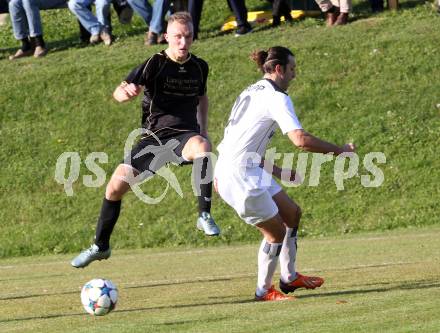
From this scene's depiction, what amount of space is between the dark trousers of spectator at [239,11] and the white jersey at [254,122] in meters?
12.6

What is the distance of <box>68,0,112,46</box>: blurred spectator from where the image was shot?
22641 millimetres

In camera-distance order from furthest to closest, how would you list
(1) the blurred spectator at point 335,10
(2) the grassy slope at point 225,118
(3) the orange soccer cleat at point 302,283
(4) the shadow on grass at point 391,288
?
(1) the blurred spectator at point 335,10, (2) the grassy slope at point 225,118, (3) the orange soccer cleat at point 302,283, (4) the shadow on grass at point 391,288

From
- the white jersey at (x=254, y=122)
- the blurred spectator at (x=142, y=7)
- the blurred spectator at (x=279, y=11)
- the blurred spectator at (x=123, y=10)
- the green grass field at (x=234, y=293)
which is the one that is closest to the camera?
the green grass field at (x=234, y=293)

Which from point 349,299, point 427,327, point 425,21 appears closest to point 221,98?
point 425,21

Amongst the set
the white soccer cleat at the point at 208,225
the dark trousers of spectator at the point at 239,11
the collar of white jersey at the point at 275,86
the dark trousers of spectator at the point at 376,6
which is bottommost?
the dark trousers of spectator at the point at 376,6

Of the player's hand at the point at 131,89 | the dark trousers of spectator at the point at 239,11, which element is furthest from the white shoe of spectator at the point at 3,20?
the player's hand at the point at 131,89

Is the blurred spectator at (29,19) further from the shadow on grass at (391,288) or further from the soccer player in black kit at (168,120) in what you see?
the shadow on grass at (391,288)

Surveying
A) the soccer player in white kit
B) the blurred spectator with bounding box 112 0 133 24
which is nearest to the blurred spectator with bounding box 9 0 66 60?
the blurred spectator with bounding box 112 0 133 24

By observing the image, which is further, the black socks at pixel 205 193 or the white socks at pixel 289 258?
the black socks at pixel 205 193

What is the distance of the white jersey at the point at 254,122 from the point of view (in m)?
8.96

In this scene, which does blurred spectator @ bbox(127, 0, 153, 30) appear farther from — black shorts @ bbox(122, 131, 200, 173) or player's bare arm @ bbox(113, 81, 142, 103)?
player's bare arm @ bbox(113, 81, 142, 103)

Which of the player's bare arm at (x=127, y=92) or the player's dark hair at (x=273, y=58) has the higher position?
the player's dark hair at (x=273, y=58)

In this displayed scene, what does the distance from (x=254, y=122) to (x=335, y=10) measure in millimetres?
14250

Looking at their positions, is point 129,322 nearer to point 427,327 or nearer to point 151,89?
point 427,327
